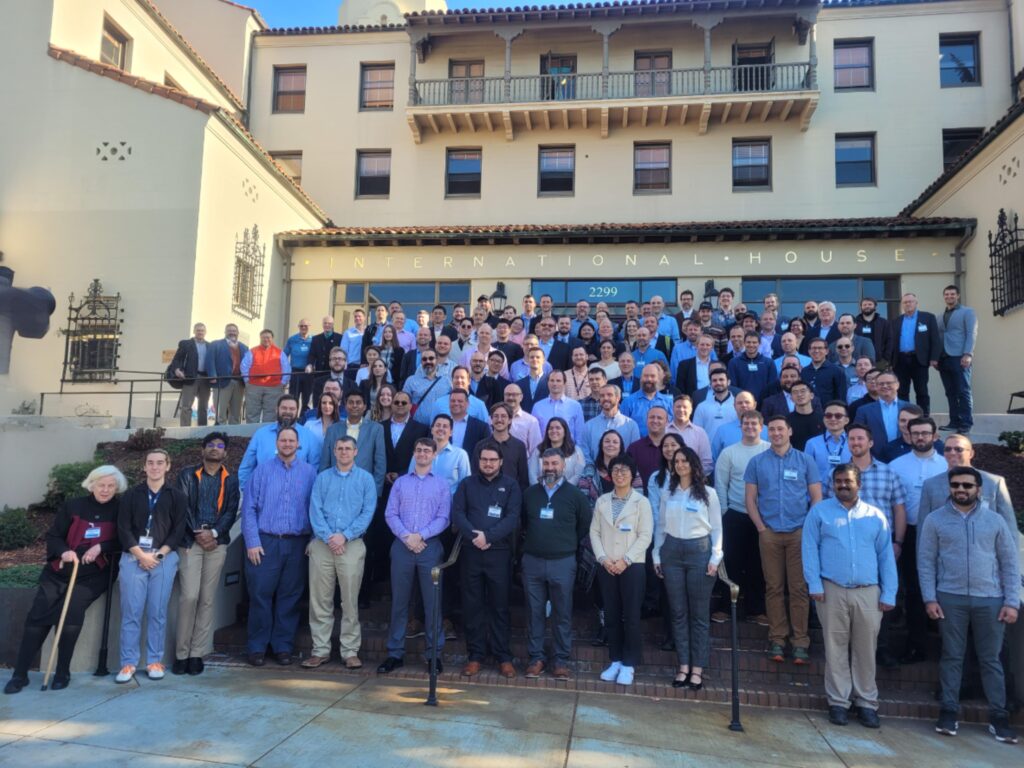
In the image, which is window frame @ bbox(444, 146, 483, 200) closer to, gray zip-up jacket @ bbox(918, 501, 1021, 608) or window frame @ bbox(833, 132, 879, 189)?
window frame @ bbox(833, 132, 879, 189)

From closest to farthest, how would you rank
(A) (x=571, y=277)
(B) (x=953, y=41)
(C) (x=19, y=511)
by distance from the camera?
(C) (x=19, y=511), (A) (x=571, y=277), (B) (x=953, y=41)

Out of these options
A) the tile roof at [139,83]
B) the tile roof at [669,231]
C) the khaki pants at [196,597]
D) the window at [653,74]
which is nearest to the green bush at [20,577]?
the khaki pants at [196,597]

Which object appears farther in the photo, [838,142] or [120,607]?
[838,142]

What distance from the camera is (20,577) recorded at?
6.62 m

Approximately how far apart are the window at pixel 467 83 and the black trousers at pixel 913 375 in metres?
14.2

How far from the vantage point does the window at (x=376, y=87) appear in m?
21.0

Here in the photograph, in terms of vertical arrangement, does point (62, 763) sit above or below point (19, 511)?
below

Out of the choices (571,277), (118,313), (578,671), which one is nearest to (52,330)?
(118,313)

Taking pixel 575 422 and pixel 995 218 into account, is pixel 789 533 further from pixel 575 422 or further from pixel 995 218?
pixel 995 218

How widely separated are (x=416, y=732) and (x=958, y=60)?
22.3 m

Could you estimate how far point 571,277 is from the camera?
18.0 meters

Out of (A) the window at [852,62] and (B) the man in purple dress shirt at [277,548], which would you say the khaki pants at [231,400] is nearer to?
(B) the man in purple dress shirt at [277,548]

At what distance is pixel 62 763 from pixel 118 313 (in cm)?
1140

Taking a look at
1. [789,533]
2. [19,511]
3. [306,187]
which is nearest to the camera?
[789,533]
